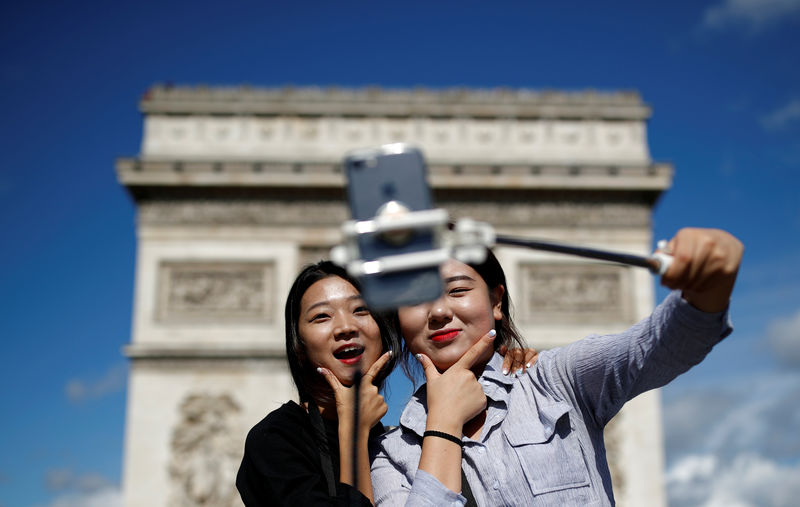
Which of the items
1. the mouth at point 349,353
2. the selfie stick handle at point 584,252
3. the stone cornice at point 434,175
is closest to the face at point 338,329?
the mouth at point 349,353

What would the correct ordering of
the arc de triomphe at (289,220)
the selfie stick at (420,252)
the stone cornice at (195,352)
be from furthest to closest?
the stone cornice at (195,352), the arc de triomphe at (289,220), the selfie stick at (420,252)

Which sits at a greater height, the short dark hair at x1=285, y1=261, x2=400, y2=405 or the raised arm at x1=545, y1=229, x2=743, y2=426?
the short dark hair at x1=285, y1=261, x2=400, y2=405

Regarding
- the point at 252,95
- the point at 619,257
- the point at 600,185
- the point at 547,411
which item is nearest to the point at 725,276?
the point at 619,257

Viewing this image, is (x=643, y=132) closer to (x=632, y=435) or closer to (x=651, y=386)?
(x=632, y=435)

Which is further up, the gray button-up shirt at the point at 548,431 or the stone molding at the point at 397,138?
the stone molding at the point at 397,138

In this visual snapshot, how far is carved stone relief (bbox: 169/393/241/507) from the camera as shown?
10195 mm

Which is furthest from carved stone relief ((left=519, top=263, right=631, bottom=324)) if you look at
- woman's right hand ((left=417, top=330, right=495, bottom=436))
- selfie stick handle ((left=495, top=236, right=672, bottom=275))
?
selfie stick handle ((left=495, top=236, right=672, bottom=275))

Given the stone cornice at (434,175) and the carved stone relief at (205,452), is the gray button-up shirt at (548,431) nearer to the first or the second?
the carved stone relief at (205,452)

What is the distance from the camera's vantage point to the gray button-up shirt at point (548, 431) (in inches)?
57.0

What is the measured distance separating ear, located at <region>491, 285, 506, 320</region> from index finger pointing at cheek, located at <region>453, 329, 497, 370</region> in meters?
0.21

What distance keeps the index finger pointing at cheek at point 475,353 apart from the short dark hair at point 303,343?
0.37 metres

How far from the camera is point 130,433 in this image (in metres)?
10.5

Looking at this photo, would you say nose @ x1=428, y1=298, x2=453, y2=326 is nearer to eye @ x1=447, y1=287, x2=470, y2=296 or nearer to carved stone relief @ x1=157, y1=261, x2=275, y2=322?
eye @ x1=447, y1=287, x2=470, y2=296

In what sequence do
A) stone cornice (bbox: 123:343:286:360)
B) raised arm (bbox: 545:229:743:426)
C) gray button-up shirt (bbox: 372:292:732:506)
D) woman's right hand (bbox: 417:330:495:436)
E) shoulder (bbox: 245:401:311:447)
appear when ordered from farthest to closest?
stone cornice (bbox: 123:343:286:360)
shoulder (bbox: 245:401:311:447)
woman's right hand (bbox: 417:330:495:436)
gray button-up shirt (bbox: 372:292:732:506)
raised arm (bbox: 545:229:743:426)
